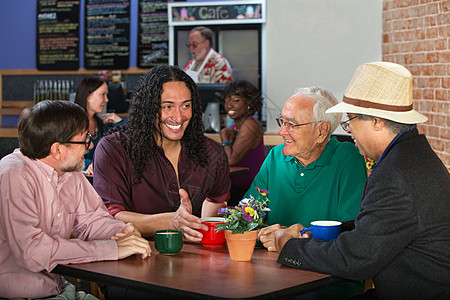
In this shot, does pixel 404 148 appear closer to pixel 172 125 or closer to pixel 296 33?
pixel 172 125

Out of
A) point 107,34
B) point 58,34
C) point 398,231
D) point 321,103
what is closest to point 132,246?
point 398,231

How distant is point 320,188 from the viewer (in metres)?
2.64

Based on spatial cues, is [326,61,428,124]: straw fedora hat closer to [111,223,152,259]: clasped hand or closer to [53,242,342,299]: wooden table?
[53,242,342,299]: wooden table

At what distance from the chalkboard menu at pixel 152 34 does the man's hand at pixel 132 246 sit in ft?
20.3

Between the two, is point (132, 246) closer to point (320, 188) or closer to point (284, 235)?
point (284, 235)

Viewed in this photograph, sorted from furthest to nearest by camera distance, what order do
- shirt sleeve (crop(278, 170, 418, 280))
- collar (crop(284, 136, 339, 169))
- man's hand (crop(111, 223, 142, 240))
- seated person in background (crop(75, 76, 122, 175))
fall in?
seated person in background (crop(75, 76, 122, 175))
collar (crop(284, 136, 339, 169))
man's hand (crop(111, 223, 142, 240))
shirt sleeve (crop(278, 170, 418, 280))

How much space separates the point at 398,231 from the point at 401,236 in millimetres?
19

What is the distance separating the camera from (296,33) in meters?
6.21

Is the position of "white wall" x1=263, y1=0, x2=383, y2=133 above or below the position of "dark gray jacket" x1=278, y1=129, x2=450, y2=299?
above

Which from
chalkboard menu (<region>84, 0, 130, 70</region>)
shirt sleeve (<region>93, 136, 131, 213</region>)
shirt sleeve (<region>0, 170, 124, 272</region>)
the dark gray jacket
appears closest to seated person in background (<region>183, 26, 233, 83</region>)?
chalkboard menu (<region>84, 0, 130, 70</region>)

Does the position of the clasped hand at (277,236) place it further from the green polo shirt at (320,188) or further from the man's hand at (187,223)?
the green polo shirt at (320,188)

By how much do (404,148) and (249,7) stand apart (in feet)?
16.1

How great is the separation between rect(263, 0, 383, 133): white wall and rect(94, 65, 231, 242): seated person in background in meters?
3.39

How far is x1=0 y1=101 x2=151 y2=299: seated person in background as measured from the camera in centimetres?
198
